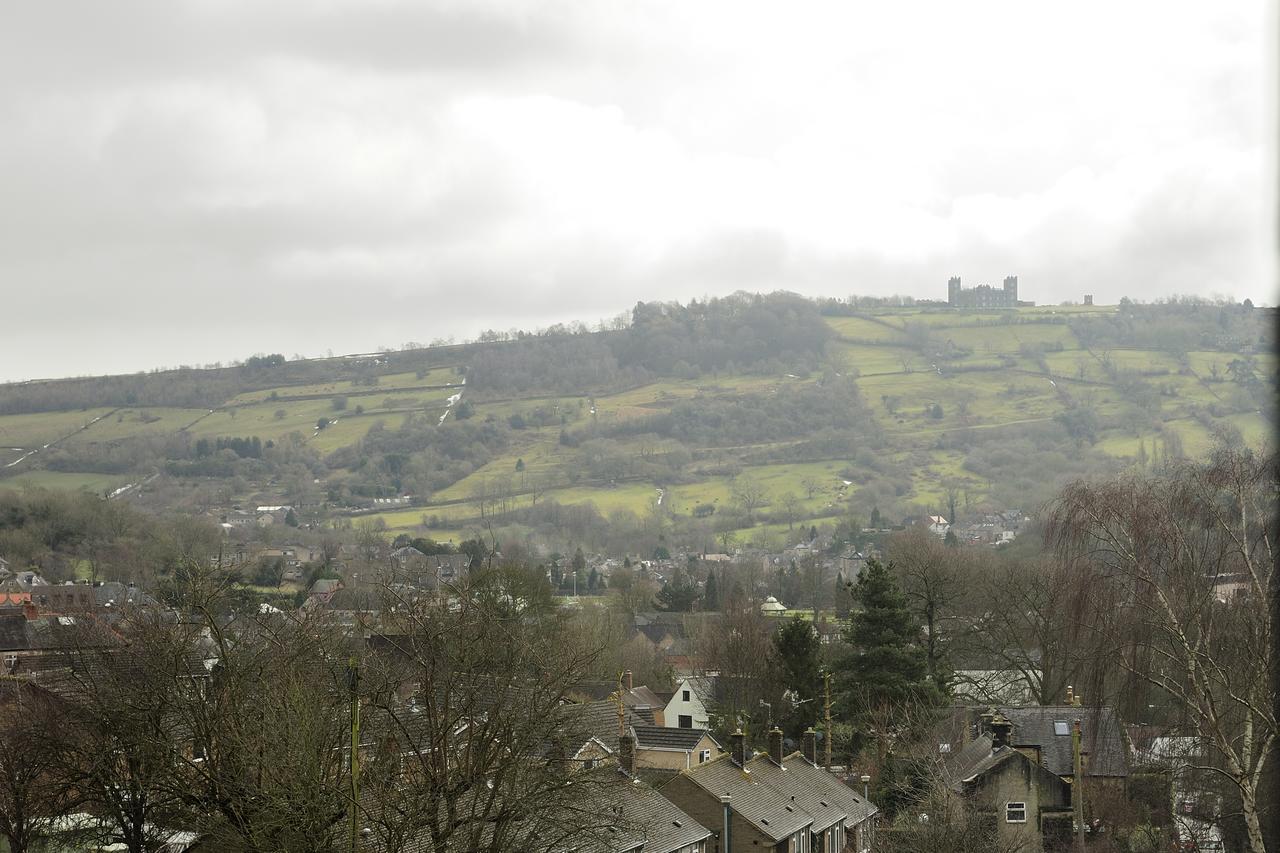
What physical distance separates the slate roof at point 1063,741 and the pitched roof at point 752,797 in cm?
820

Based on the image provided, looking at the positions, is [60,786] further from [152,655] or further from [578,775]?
[578,775]

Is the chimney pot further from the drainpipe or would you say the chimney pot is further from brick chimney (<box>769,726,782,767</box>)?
the drainpipe

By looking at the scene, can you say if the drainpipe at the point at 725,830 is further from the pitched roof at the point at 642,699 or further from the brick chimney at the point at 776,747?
the pitched roof at the point at 642,699

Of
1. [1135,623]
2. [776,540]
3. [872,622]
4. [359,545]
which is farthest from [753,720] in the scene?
[776,540]

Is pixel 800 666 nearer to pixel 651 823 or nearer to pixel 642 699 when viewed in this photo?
pixel 642 699

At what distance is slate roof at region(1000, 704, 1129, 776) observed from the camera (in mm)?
43906

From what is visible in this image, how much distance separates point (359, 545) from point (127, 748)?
132 meters

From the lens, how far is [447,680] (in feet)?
81.3

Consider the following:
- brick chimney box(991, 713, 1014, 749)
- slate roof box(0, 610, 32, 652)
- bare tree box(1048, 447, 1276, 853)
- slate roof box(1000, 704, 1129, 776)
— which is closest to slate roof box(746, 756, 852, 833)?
brick chimney box(991, 713, 1014, 749)

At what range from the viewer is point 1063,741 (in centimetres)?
4497

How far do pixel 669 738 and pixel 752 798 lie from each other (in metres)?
6.44

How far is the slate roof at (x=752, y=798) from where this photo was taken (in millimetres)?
38219

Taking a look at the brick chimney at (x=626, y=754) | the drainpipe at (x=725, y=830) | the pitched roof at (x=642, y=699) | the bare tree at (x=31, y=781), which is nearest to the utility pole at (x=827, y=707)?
the pitched roof at (x=642, y=699)

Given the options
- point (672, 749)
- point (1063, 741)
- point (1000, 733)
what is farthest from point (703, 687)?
point (1000, 733)
